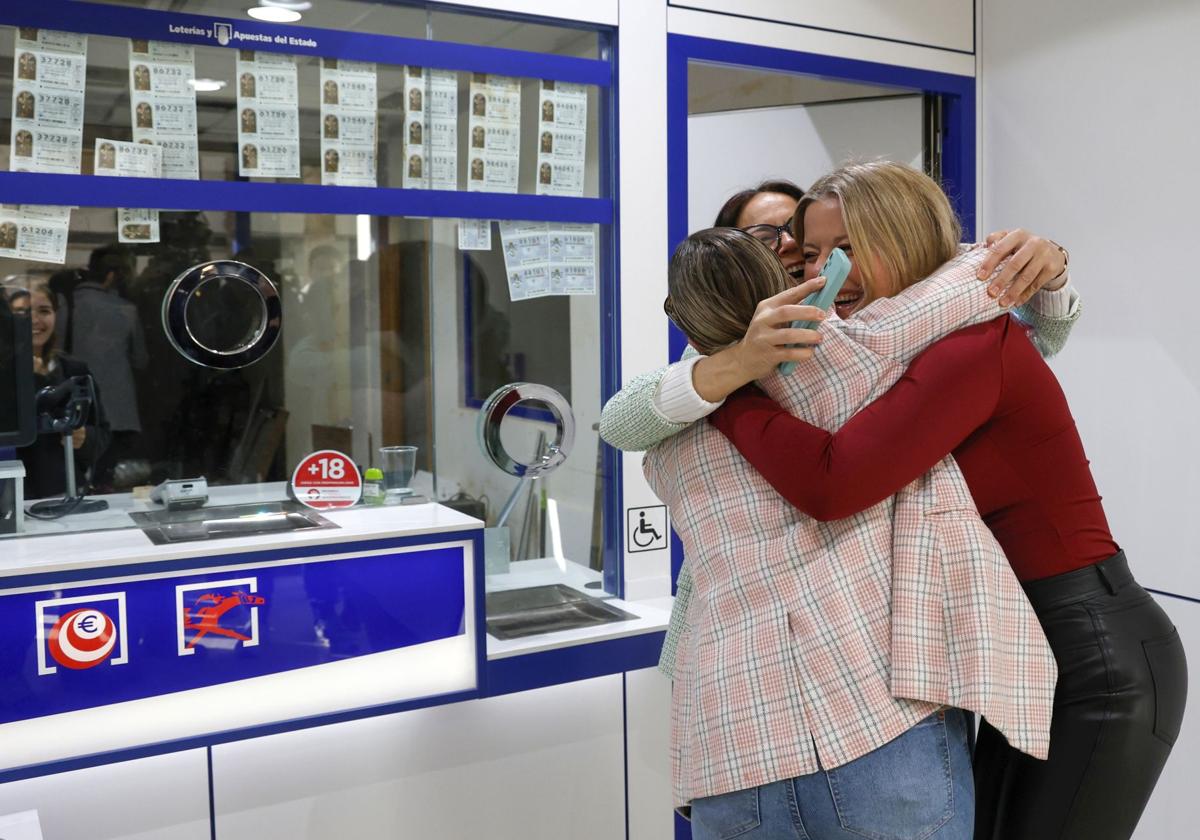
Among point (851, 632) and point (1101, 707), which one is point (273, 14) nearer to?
point (851, 632)

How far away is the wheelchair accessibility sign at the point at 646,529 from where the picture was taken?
2.68 metres

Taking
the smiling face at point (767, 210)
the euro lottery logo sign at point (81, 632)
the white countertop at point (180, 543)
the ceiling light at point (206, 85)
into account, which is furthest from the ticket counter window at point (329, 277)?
the smiling face at point (767, 210)

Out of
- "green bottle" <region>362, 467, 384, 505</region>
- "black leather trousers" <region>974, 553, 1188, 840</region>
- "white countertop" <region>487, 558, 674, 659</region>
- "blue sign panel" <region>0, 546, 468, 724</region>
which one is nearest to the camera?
A: "black leather trousers" <region>974, 553, 1188, 840</region>

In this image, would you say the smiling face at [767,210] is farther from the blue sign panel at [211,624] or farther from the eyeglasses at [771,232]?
the blue sign panel at [211,624]

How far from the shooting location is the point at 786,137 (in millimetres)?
3416

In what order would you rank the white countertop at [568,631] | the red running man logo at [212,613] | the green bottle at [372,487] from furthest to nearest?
1. the green bottle at [372,487]
2. the white countertop at [568,631]
3. the red running man logo at [212,613]

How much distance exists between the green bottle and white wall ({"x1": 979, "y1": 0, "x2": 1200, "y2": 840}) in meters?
1.92

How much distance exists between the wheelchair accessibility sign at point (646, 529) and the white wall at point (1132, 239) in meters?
1.22

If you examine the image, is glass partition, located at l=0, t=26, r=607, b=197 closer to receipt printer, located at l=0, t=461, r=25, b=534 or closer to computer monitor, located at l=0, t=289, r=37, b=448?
computer monitor, located at l=0, t=289, r=37, b=448

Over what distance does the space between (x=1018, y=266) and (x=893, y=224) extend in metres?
0.16

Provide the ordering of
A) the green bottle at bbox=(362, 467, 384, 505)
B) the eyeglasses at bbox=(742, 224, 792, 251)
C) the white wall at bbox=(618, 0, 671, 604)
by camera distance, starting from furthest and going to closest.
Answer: the white wall at bbox=(618, 0, 671, 604) < the green bottle at bbox=(362, 467, 384, 505) < the eyeglasses at bbox=(742, 224, 792, 251)

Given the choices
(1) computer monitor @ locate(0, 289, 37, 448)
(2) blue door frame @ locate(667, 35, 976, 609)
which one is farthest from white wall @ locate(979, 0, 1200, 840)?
(1) computer monitor @ locate(0, 289, 37, 448)

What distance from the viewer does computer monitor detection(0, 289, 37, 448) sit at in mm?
2098

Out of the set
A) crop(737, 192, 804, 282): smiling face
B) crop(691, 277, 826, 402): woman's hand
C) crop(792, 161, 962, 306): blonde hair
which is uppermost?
crop(737, 192, 804, 282): smiling face
